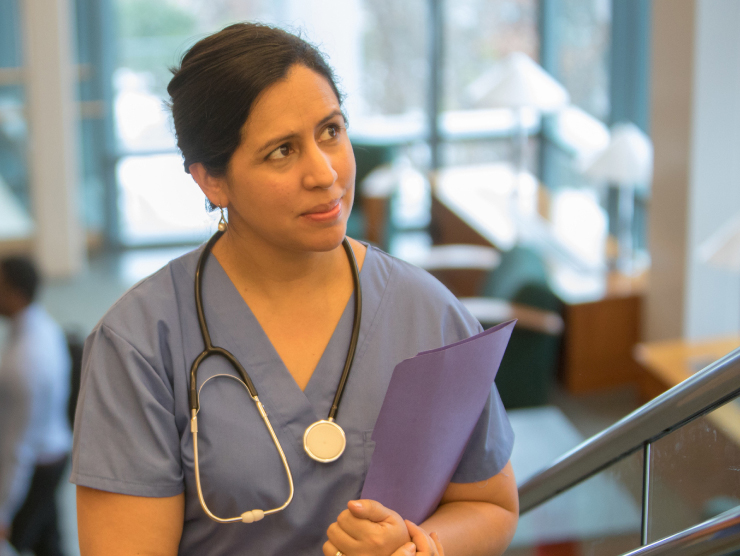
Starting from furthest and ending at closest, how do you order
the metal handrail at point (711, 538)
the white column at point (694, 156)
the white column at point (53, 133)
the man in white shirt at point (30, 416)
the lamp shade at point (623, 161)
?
the white column at point (53, 133) < the lamp shade at point (623, 161) < the white column at point (694, 156) < the man in white shirt at point (30, 416) < the metal handrail at point (711, 538)

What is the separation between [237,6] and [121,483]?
580 cm

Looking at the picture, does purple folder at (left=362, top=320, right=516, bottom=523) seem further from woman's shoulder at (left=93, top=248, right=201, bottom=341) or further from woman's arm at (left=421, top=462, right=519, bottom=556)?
woman's shoulder at (left=93, top=248, right=201, bottom=341)

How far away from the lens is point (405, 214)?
22.1 feet

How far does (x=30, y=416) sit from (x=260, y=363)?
187cm

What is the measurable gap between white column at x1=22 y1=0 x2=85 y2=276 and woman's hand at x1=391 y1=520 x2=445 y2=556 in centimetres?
545

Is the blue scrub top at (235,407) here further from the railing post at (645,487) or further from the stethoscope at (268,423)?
the railing post at (645,487)

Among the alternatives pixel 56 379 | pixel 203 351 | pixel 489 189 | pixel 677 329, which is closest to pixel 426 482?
pixel 203 351

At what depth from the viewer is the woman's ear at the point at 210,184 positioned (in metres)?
1.08

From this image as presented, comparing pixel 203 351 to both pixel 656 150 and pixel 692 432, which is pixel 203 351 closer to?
pixel 692 432

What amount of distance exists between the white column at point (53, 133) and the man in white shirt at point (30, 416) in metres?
3.23

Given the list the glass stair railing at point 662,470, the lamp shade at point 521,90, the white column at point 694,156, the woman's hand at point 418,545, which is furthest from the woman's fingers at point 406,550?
the lamp shade at point 521,90

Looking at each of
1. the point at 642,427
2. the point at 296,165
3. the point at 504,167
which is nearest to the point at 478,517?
the point at 642,427

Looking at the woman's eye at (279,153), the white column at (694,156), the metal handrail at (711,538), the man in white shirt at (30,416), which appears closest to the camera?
the metal handrail at (711,538)

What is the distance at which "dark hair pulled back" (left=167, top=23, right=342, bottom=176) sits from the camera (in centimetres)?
100
